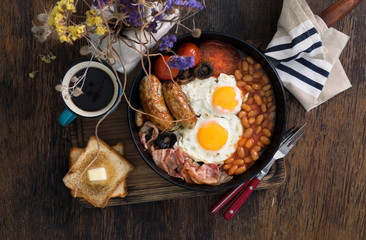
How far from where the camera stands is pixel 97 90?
180 centimetres

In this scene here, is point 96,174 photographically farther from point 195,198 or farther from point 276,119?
point 276,119

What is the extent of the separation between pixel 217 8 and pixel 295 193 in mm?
1395

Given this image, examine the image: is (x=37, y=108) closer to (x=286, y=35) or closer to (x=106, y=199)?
(x=106, y=199)

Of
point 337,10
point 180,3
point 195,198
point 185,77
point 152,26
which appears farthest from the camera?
point 195,198

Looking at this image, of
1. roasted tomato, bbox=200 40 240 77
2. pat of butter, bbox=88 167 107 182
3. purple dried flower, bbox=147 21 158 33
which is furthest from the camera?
roasted tomato, bbox=200 40 240 77

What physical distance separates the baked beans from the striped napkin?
13 centimetres

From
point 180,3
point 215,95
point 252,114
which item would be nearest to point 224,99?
point 215,95

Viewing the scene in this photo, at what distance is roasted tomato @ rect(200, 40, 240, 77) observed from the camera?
6.84 feet

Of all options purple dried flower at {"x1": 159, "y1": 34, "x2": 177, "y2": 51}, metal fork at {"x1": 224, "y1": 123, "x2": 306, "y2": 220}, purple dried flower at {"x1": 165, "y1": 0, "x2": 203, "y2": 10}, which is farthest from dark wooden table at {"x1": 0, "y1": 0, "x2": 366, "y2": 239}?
purple dried flower at {"x1": 165, "y1": 0, "x2": 203, "y2": 10}

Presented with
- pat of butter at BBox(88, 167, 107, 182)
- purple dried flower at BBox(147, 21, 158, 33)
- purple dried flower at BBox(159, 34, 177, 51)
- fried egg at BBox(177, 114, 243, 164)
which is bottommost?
fried egg at BBox(177, 114, 243, 164)

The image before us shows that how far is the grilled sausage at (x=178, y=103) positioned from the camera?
6.17ft

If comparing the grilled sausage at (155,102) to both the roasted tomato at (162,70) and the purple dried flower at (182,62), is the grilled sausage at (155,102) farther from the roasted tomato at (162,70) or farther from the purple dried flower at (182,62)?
the purple dried flower at (182,62)

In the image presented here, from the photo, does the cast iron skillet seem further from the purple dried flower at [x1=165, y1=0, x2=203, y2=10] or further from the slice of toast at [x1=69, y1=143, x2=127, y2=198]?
the purple dried flower at [x1=165, y1=0, x2=203, y2=10]

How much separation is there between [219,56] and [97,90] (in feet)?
2.70
